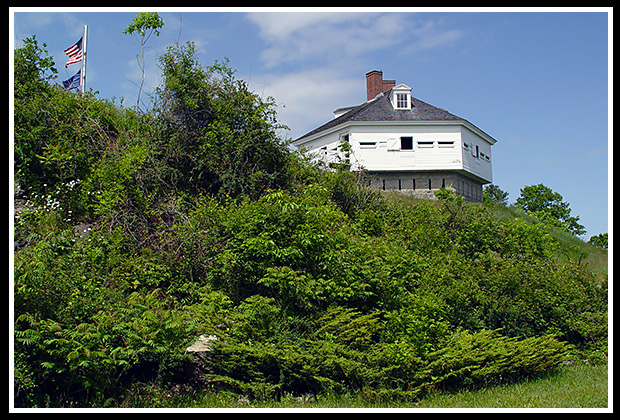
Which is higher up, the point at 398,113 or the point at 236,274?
the point at 398,113

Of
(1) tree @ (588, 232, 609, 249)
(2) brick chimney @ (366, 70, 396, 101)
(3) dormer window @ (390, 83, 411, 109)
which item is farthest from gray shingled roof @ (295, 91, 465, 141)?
(1) tree @ (588, 232, 609, 249)

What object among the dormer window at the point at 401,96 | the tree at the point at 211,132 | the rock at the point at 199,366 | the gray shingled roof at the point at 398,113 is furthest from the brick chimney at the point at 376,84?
the rock at the point at 199,366

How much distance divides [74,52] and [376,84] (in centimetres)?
1861

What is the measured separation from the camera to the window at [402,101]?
30.7 metres

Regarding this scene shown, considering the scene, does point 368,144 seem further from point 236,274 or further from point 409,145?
point 236,274

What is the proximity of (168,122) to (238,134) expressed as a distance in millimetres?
1780

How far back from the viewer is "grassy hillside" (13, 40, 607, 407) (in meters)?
7.29

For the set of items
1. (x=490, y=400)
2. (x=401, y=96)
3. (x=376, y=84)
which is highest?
(x=376, y=84)

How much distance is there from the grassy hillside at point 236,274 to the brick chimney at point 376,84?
1946 centimetres

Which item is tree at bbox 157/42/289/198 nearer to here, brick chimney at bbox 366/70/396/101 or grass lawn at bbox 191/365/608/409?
grass lawn at bbox 191/365/608/409

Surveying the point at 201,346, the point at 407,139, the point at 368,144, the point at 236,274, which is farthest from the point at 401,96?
the point at 201,346

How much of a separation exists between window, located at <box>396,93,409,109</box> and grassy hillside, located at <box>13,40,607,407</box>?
15744 mm

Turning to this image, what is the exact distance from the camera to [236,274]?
31.4 ft

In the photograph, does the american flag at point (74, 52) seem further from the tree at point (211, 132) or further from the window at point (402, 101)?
the window at point (402, 101)
